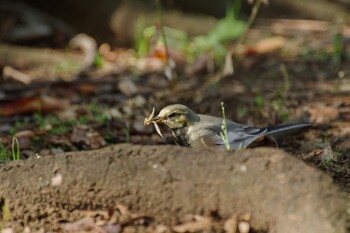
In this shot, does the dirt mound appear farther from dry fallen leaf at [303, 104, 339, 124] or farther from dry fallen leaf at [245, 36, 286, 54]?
dry fallen leaf at [245, 36, 286, 54]

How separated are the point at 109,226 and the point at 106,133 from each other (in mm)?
2366

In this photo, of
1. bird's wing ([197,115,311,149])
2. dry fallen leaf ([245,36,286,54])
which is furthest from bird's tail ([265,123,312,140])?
dry fallen leaf ([245,36,286,54])

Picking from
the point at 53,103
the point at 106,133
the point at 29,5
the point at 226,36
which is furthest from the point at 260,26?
the point at 106,133

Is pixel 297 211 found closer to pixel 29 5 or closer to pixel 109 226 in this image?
pixel 109 226

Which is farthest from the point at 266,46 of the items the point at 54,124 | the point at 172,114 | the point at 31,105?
the point at 172,114

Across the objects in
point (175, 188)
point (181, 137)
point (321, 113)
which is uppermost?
point (175, 188)

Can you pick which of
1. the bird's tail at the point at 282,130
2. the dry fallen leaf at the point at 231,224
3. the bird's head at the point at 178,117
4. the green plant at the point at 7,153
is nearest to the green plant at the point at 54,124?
the green plant at the point at 7,153

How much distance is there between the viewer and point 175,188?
327 cm

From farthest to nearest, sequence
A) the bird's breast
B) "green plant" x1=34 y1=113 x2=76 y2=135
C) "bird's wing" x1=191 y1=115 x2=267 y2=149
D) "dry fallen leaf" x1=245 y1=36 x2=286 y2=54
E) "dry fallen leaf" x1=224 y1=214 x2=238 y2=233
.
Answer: "dry fallen leaf" x1=245 y1=36 x2=286 y2=54, "green plant" x1=34 y1=113 x2=76 y2=135, the bird's breast, "bird's wing" x1=191 y1=115 x2=267 y2=149, "dry fallen leaf" x1=224 y1=214 x2=238 y2=233

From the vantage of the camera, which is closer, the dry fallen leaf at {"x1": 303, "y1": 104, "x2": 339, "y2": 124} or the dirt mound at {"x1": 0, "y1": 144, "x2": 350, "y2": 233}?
the dirt mound at {"x1": 0, "y1": 144, "x2": 350, "y2": 233}

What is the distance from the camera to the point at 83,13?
871 cm

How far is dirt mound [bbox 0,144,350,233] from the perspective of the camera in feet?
9.93

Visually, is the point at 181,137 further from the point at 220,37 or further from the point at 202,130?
the point at 220,37

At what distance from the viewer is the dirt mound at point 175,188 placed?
9.93 feet
